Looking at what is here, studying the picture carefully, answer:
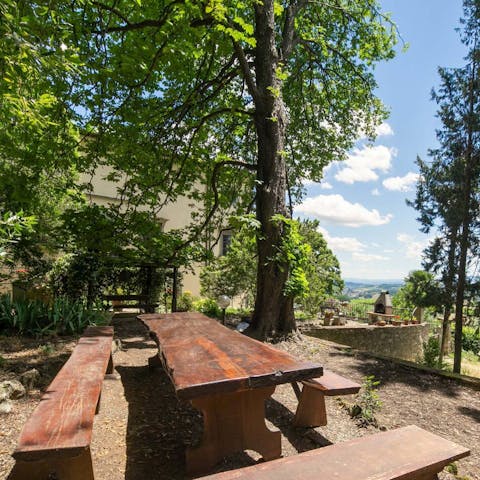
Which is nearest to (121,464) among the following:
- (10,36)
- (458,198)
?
(10,36)

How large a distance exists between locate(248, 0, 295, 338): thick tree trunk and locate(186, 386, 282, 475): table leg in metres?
3.66

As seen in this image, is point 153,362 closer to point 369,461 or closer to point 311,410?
point 311,410

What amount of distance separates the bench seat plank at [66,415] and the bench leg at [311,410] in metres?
1.79

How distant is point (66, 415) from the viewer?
6.36ft

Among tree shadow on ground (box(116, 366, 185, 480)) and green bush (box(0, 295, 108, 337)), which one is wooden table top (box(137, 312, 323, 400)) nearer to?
tree shadow on ground (box(116, 366, 185, 480))

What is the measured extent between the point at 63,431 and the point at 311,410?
85.0 inches

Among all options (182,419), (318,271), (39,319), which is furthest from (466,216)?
(39,319)

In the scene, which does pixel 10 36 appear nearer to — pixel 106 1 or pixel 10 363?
pixel 10 363

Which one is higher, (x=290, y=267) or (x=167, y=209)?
(x=167, y=209)

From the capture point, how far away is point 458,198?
37.4 feet

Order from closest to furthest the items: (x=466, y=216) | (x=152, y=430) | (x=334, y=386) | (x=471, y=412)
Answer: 1. (x=334, y=386)
2. (x=152, y=430)
3. (x=471, y=412)
4. (x=466, y=216)

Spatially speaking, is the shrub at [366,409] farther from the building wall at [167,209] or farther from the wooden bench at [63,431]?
the building wall at [167,209]

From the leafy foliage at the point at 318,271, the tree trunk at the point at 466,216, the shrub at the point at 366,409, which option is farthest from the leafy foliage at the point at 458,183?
→ the shrub at the point at 366,409

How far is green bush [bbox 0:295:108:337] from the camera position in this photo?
5523mm
